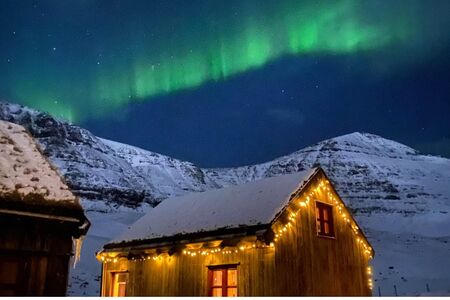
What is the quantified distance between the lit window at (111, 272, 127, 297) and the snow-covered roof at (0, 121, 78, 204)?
Answer: 803 cm

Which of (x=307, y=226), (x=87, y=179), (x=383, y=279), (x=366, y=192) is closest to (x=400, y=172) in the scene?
(x=366, y=192)

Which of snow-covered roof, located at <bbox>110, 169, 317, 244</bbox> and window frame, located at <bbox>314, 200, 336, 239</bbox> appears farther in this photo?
window frame, located at <bbox>314, 200, 336, 239</bbox>

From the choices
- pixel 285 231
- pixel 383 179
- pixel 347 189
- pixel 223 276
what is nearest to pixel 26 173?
pixel 223 276

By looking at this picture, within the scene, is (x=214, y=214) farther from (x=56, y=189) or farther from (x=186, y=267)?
(x=56, y=189)

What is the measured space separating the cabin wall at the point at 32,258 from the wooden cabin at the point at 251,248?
17.8ft

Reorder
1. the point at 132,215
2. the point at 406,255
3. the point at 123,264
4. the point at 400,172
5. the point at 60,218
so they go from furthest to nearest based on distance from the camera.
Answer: the point at 400,172, the point at 132,215, the point at 406,255, the point at 123,264, the point at 60,218

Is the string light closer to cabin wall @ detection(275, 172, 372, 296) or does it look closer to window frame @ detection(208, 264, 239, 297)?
cabin wall @ detection(275, 172, 372, 296)

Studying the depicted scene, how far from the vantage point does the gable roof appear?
23.4 ft

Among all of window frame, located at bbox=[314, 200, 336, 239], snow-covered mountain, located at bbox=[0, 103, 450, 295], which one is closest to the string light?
window frame, located at bbox=[314, 200, 336, 239]

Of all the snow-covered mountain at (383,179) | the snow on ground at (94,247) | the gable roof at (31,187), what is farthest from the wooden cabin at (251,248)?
the snow-covered mountain at (383,179)

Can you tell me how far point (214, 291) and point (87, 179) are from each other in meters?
80.7

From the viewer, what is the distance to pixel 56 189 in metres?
7.73

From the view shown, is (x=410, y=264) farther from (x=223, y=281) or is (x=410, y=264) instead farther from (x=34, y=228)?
(x=34, y=228)

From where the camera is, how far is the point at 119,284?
15594 millimetres
